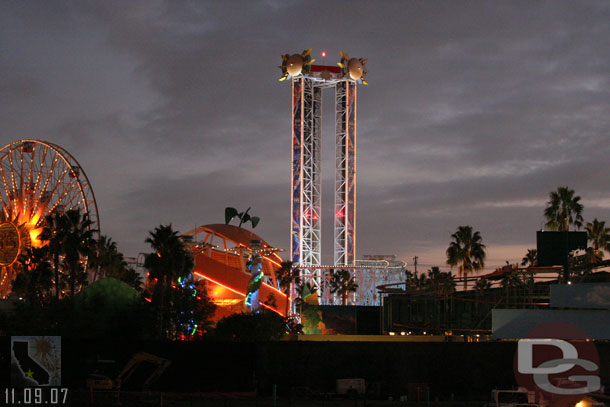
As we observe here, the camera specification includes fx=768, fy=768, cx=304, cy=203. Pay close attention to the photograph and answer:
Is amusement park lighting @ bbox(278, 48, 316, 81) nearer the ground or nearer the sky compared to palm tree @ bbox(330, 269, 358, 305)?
nearer the sky

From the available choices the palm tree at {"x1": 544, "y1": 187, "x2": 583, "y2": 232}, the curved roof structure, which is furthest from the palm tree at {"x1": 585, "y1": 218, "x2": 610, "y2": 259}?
the curved roof structure

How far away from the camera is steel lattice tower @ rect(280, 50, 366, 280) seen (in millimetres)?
105125

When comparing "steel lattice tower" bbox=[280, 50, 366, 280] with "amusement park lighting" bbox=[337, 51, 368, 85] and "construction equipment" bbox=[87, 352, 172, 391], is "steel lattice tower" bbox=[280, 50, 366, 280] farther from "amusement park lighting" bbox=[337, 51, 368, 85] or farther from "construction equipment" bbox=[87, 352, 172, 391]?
"construction equipment" bbox=[87, 352, 172, 391]

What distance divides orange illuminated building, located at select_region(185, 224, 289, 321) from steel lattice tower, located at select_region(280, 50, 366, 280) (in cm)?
1765

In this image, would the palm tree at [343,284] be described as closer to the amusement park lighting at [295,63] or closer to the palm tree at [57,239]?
the amusement park lighting at [295,63]

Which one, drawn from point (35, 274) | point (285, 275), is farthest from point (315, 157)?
point (35, 274)

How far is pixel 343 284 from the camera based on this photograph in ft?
327

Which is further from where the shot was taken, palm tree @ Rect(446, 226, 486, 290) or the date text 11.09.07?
palm tree @ Rect(446, 226, 486, 290)

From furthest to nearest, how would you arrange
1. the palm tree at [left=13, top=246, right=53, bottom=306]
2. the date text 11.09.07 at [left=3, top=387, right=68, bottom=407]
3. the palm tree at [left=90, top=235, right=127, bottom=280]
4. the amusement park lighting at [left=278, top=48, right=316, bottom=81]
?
the amusement park lighting at [left=278, top=48, right=316, bottom=81], the palm tree at [left=90, top=235, right=127, bottom=280], the palm tree at [left=13, top=246, right=53, bottom=306], the date text 11.09.07 at [left=3, top=387, right=68, bottom=407]

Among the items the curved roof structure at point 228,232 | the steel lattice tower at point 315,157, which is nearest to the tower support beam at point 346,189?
the steel lattice tower at point 315,157

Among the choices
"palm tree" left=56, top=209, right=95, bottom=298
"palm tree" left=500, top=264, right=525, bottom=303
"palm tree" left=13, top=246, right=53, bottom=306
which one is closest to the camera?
"palm tree" left=500, top=264, right=525, bottom=303

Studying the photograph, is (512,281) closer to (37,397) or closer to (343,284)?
(37,397)

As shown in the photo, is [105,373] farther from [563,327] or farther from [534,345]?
[563,327]

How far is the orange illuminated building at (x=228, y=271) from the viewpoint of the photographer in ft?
241
